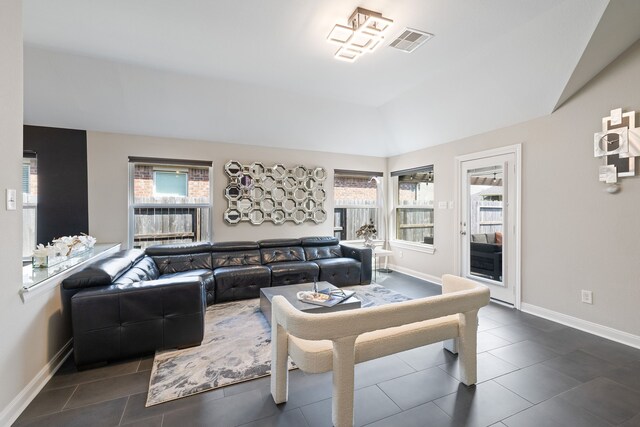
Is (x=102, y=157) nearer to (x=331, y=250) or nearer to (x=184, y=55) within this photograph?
(x=184, y=55)

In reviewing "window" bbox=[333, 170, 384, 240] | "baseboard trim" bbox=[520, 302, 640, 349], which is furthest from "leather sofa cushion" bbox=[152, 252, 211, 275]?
"baseboard trim" bbox=[520, 302, 640, 349]

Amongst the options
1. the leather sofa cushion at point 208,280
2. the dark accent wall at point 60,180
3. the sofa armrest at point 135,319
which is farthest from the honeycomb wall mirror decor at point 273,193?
the sofa armrest at point 135,319

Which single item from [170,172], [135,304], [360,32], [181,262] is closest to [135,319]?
[135,304]

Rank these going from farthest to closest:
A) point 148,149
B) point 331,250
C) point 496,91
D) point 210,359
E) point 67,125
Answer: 1. point 331,250
2. point 148,149
3. point 67,125
4. point 496,91
5. point 210,359

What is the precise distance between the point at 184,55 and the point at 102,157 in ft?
7.02

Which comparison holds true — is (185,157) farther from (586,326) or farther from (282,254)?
(586,326)

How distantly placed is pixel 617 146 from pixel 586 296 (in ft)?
5.08

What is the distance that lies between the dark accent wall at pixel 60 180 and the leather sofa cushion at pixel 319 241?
3268 mm

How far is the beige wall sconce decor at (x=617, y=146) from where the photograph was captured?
2.60 meters

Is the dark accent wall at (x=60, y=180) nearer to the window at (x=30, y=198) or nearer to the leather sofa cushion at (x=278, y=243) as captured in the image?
the window at (x=30, y=198)

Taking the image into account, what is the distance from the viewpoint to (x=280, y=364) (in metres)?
1.86

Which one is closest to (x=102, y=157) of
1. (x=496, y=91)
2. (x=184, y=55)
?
(x=184, y=55)

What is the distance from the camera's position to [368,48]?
9.20 feet

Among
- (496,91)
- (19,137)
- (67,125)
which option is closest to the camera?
(19,137)
